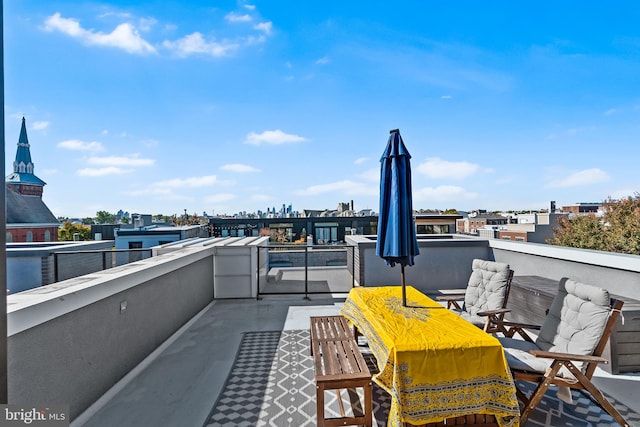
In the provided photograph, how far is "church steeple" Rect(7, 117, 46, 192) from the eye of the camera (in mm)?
46750

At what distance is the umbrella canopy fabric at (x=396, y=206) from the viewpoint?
2.98 metres

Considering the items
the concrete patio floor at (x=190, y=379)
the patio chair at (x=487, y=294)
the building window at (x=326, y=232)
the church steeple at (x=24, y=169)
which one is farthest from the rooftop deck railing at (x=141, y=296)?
the church steeple at (x=24, y=169)

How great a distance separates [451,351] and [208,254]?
16.2ft

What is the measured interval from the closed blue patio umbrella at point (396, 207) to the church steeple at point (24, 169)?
208ft

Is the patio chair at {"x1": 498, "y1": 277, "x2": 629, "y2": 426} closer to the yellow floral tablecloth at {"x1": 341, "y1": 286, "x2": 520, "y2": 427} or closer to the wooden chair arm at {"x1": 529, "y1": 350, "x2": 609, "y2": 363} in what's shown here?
the wooden chair arm at {"x1": 529, "y1": 350, "x2": 609, "y2": 363}

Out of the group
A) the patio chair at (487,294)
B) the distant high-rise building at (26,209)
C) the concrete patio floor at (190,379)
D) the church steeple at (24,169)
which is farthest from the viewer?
the church steeple at (24,169)

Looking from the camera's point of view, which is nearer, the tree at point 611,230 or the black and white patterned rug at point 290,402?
the black and white patterned rug at point 290,402

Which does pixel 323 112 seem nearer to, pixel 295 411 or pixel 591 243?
pixel 295 411

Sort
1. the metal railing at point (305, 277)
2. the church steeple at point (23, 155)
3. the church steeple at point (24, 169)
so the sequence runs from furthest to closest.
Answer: the church steeple at point (23, 155) < the church steeple at point (24, 169) < the metal railing at point (305, 277)

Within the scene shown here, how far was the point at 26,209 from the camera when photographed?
35.6m

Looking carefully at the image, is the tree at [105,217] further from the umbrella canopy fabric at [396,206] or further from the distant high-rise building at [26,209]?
the umbrella canopy fabric at [396,206]

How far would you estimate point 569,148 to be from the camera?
625 inches

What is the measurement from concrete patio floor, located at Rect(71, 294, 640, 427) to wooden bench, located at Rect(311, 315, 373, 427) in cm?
106

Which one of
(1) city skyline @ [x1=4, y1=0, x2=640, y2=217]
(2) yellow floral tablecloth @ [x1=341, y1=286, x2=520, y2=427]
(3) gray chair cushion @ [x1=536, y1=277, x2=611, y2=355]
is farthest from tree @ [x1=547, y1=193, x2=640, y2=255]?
(2) yellow floral tablecloth @ [x1=341, y1=286, x2=520, y2=427]
